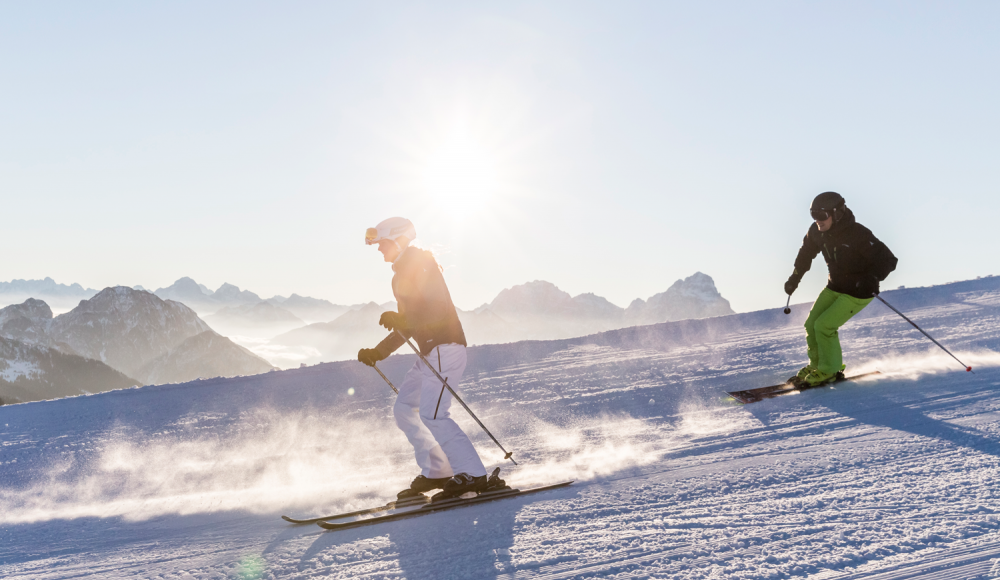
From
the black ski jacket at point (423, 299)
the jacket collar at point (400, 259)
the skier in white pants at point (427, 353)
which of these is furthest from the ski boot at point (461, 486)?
the jacket collar at point (400, 259)

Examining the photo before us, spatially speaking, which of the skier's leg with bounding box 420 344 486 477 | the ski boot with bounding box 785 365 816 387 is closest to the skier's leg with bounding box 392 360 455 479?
the skier's leg with bounding box 420 344 486 477

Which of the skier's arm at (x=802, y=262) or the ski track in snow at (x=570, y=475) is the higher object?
the skier's arm at (x=802, y=262)

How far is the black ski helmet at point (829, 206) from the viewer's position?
578cm

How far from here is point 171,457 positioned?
6.07 m

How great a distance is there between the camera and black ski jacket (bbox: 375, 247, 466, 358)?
4.10 m

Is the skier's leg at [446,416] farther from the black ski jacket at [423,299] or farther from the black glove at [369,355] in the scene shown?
the black glove at [369,355]

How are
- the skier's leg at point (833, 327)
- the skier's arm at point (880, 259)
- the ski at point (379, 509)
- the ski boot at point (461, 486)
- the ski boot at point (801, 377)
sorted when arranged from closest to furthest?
the ski at point (379, 509), the ski boot at point (461, 486), the skier's arm at point (880, 259), the skier's leg at point (833, 327), the ski boot at point (801, 377)

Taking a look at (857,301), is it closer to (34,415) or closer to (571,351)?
(571,351)

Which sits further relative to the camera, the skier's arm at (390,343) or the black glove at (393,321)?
the skier's arm at (390,343)

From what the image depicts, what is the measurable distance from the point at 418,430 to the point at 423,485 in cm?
41

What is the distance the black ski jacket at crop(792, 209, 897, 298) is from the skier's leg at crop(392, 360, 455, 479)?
15.2 feet

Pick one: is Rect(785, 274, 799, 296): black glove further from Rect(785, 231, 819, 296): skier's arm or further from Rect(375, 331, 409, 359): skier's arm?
Rect(375, 331, 409, 359): skier's arm

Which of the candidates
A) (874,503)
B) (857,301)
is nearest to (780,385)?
(857,301)

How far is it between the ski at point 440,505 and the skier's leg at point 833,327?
3.81 metres
